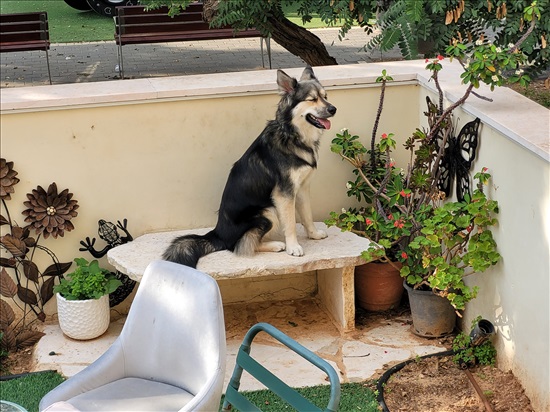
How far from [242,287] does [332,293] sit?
0.75 metres

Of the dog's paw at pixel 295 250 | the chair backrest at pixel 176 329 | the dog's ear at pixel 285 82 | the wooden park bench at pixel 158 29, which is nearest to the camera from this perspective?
the chair backrest at pixel 176 329

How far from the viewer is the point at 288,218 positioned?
19.4 ft

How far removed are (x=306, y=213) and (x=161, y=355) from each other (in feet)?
7.20

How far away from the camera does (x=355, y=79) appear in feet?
20.9

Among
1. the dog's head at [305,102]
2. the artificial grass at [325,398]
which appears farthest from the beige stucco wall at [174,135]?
the artificial grass at [325,398]

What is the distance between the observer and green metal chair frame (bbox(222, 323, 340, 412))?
142 inches

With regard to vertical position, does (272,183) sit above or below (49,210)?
above

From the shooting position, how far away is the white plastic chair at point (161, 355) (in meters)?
3.93

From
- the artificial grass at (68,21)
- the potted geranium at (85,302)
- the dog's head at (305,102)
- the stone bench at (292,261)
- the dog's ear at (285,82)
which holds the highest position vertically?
the dog's ear at (285,82)

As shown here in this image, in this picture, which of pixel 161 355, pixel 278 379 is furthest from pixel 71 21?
pixel 278 379

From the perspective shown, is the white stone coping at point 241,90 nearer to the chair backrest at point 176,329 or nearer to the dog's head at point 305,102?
the dog's head at point 305,102

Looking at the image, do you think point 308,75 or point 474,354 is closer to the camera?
point 474,354

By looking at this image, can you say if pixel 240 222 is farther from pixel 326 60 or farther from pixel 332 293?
pixel 326 60

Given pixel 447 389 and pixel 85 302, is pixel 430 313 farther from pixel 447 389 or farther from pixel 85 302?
pixel 85 302
